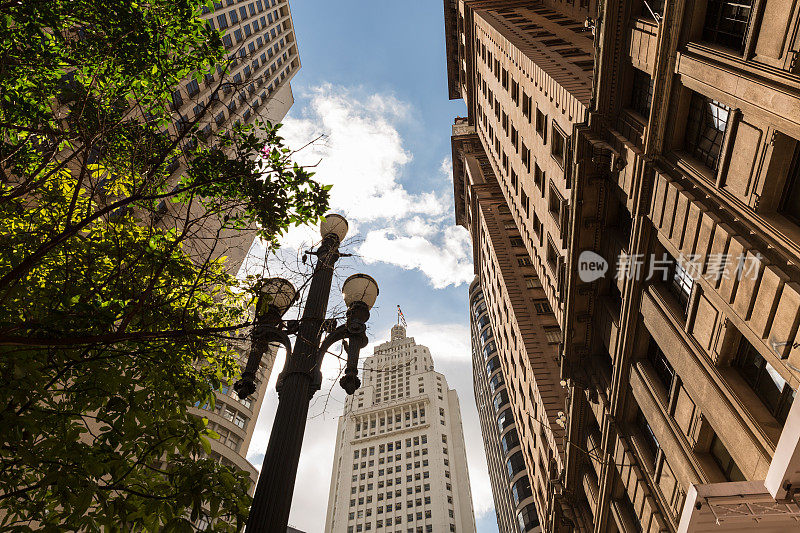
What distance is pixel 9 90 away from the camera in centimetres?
799

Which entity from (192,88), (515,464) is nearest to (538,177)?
(192,88)

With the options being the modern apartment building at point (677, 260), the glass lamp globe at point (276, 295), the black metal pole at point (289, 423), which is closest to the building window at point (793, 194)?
the modern apartment building at point (677, 260)

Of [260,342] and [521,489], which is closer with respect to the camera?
[260,342]

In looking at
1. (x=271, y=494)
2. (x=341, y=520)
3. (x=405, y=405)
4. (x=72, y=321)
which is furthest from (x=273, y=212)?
(x=405, y=405)

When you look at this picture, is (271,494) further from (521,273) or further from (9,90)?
(521,273)

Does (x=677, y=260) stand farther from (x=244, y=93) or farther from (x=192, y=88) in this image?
(x=192, y=88)

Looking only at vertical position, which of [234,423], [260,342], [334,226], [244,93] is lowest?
[260,342]

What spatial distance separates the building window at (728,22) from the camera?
30.1ft

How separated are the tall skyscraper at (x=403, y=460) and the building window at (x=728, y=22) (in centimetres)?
6069

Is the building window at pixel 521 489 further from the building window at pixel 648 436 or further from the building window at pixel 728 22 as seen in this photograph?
the building window at pixel 728 22

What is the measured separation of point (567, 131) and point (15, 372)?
1737 centimetres

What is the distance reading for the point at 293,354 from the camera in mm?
6012

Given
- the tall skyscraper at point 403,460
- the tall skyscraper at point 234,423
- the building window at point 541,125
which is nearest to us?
the building window at point 541,125

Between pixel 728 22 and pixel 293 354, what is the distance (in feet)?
36.8
